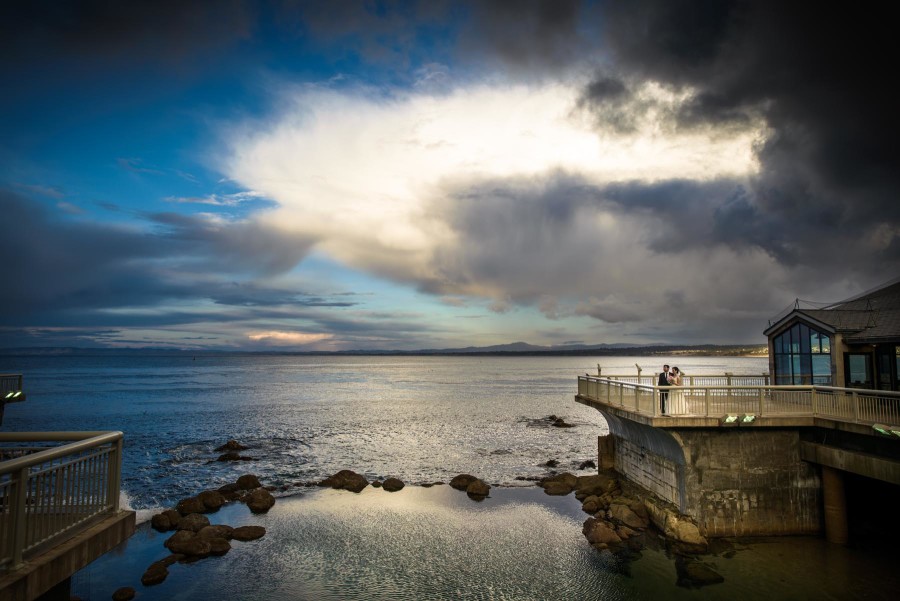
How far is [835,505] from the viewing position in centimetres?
1752

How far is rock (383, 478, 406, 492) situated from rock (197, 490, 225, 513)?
26.6 feet

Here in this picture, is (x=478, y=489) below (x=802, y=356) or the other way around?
below

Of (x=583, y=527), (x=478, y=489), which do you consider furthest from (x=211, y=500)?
(x=583, y=527)

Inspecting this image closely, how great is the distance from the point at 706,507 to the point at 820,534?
384cm

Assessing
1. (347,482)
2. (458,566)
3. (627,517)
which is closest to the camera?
(458,566)

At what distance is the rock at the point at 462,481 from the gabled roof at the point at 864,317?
17115 mm

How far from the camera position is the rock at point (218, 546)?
1928cm

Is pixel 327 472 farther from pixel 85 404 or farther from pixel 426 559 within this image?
pixel 85 404

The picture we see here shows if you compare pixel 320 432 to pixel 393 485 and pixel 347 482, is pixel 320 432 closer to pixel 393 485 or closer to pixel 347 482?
pixel 347 482

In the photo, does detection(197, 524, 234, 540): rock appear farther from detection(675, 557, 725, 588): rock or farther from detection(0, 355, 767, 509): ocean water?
detection(675, 557, 725, 588): rock

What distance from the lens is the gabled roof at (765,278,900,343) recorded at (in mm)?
22094

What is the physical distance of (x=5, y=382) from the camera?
78.0ft

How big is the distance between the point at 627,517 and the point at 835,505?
6832 mm

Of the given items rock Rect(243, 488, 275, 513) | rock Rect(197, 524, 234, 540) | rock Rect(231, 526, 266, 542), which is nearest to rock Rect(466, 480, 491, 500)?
rock Rect(243, 488, 275, 513)
